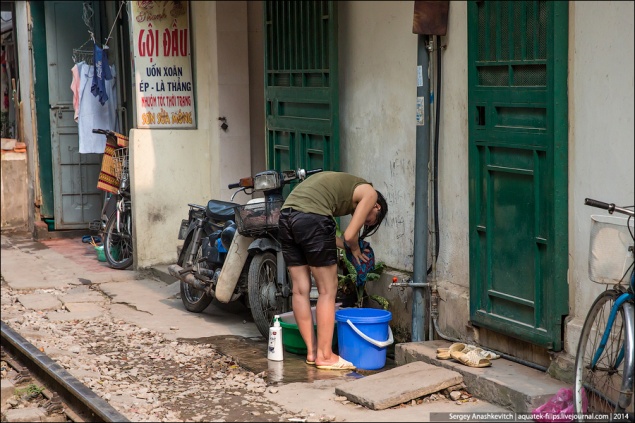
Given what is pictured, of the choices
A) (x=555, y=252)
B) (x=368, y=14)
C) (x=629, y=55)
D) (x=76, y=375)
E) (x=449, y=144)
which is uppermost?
(x=368, y=14)

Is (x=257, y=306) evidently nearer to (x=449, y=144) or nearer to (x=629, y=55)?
(x=449, y=144)

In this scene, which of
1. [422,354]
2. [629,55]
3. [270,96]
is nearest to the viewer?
[629,55]

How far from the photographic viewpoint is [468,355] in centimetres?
682

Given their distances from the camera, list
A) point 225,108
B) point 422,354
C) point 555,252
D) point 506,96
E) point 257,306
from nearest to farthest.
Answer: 1. point 555,252
2. point 506,96
3. point 422,354
4. point 257,306
5. point 225,108

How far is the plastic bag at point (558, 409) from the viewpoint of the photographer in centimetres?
577

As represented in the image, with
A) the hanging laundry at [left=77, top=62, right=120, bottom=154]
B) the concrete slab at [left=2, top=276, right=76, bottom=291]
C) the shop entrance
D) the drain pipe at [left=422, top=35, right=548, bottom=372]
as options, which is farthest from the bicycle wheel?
the shop entrance

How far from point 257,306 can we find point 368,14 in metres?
2.69

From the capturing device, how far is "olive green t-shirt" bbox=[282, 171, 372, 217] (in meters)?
7.31

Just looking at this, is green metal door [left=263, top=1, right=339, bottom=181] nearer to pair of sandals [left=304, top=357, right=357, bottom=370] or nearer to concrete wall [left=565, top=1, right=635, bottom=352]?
pair of sandals [left=304, top=357, right=357, bottom=370]

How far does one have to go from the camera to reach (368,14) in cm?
843

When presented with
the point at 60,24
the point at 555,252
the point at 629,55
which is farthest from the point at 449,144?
the point at 60,24

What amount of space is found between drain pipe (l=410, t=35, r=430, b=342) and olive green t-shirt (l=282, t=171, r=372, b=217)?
509 mm

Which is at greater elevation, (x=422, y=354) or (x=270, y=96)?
(x=270, y=96)

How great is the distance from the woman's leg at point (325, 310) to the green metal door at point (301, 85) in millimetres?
1700
